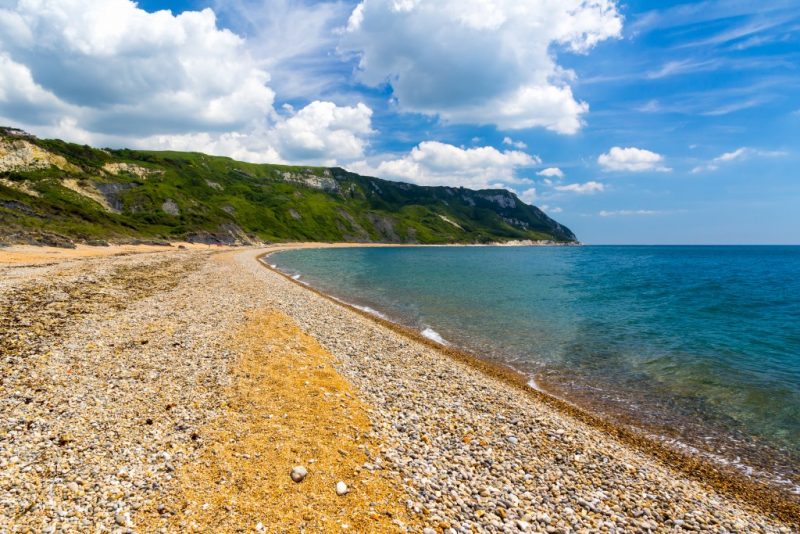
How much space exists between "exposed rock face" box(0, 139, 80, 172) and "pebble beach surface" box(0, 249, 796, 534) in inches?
6391

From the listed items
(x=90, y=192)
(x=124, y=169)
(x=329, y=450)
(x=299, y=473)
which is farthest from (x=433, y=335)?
(x=124, y=169)

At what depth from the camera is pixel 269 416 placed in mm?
12953

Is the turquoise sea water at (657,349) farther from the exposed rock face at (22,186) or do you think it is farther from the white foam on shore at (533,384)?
the exposed rock face at (22,186)

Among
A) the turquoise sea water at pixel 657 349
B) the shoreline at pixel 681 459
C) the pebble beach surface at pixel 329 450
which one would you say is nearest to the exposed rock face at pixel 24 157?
the turquoise sea water at pixel 657 349

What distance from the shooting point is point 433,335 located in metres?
31.1

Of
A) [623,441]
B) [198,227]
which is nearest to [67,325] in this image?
[623,441]

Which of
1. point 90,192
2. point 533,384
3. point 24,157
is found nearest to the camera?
point 533,384

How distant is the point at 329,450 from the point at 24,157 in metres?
189

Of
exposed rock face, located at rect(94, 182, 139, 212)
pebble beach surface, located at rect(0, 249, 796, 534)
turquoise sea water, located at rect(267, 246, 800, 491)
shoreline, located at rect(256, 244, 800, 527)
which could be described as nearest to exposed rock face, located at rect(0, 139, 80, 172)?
exposed rock face, located at rect(94, 182, 139, 212)

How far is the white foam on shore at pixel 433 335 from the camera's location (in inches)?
1156

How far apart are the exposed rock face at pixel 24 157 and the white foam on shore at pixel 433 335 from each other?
171m

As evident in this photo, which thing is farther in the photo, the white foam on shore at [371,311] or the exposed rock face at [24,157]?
the exposed rock face at [24,157]

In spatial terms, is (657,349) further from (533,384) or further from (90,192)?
(90,192)

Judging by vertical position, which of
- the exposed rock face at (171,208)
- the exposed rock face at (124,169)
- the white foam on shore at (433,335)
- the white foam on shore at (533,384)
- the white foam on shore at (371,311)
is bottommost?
the white foam on shore at (533,384)
